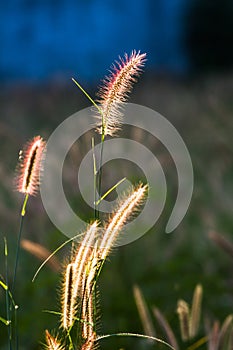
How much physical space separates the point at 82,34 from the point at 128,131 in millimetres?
7218

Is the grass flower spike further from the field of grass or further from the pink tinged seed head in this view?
the field of grass

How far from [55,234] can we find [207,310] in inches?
23.7

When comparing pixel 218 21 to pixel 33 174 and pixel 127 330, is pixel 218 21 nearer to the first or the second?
pixel 127 330

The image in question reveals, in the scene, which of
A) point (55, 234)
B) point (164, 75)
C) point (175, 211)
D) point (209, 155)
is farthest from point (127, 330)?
point (164, 75)

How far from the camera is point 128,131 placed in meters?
5.96

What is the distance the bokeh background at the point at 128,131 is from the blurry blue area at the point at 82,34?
0.05ft

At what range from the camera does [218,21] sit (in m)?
11.3

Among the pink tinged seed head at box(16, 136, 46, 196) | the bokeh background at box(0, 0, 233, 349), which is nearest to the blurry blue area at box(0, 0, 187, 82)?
the bokeh background at box(0, 0, 233, 349)

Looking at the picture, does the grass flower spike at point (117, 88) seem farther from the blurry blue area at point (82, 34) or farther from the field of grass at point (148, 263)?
the blurry blue area at point (82, 34)

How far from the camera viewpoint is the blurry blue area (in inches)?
501

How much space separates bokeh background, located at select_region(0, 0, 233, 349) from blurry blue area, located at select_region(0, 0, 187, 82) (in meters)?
0.01

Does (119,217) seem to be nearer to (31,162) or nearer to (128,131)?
(31,162)

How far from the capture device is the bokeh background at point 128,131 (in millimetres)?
2244

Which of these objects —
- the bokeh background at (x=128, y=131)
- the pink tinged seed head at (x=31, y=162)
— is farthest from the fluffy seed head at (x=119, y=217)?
the bokeh background at (x=128, y=131)
